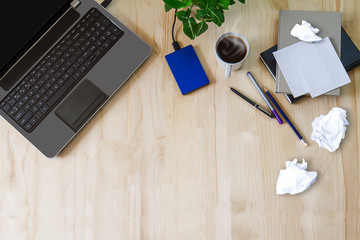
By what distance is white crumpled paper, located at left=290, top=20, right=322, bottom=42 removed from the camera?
2.64ft

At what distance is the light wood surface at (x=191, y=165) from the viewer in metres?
0.81

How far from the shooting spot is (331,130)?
2.63 ft

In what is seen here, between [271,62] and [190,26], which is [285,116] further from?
[190,26]

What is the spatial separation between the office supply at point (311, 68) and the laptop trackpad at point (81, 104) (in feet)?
1.44

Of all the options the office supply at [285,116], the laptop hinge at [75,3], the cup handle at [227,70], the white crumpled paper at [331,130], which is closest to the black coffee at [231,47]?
A: the cup handle at [227,70]

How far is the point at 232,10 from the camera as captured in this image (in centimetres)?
88

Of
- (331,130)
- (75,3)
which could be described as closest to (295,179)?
(331,130)

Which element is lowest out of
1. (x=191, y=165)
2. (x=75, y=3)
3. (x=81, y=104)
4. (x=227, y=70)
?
(x=191, y=165)

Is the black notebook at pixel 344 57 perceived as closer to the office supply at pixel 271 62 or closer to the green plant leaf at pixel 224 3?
the office supply at pixel 271 62

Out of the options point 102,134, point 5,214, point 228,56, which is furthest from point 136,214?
point 228,56

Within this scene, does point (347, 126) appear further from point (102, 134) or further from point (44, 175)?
point (44, 175)

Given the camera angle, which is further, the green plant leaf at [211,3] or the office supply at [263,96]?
the office supply at [263,96]

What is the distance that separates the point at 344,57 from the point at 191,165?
44 cm

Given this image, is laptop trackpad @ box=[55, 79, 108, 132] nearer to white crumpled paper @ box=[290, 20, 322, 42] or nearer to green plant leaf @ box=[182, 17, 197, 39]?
green plant leaf @ box=[182, 17, 197, 39]
